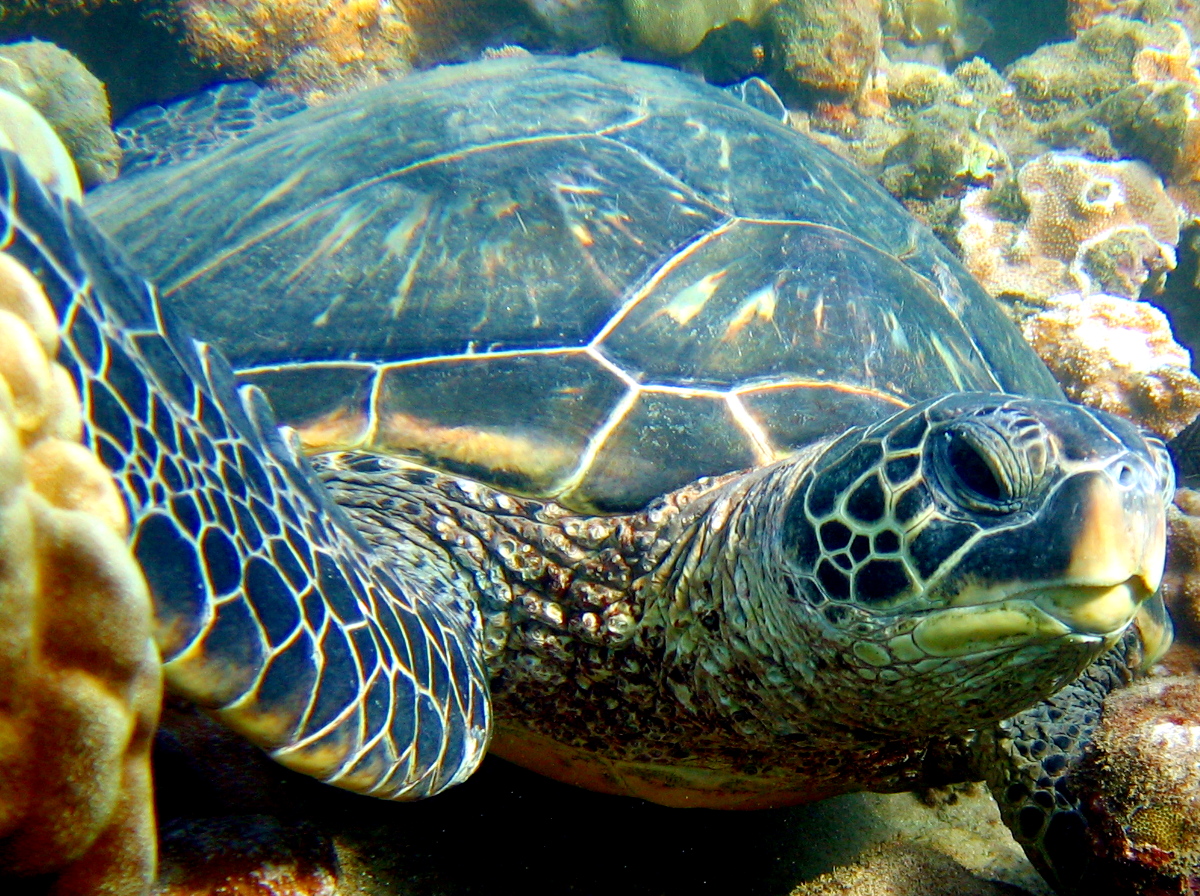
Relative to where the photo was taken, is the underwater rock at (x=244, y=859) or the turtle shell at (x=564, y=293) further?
the turtle shell at (x=564, y=293)

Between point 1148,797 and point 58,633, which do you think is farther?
point 1148,797

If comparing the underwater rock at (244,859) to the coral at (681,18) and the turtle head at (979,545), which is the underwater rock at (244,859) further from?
the coral at (681,18)

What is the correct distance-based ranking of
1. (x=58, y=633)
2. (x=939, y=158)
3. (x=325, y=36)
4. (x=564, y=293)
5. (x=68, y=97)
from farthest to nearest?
(x=325, y=36)
(x=939, y=158)
(x=68, y=97)
(x=564, y=293)
(x=58, y=633)

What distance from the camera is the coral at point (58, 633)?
A: 0.56 meters

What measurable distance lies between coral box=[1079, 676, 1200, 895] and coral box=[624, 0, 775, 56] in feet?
15.0

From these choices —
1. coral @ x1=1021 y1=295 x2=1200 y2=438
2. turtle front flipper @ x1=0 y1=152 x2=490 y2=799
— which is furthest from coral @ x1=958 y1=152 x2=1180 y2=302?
turtle front flipper @ x1=0 y1=152 x2=490 y2=799

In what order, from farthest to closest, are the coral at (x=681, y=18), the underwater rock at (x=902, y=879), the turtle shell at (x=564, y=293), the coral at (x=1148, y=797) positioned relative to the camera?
the coral at (x=681, y=18), the turtle shell at (x=564, y=293), the underwater rock at (x=902, y=879), the coral at (x=1148, y=797)

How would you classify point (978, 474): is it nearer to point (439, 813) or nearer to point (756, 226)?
point (756, 226)

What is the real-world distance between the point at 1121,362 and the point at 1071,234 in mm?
1034

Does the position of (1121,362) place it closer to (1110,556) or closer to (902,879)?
(902,879)

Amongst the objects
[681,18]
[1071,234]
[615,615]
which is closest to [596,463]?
[615,615]

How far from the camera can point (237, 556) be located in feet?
2.82

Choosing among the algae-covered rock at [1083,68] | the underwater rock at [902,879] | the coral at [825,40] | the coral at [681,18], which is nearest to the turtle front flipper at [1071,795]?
the underwater rock at [902,879]

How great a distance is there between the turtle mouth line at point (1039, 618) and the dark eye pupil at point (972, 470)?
0.48 ft
